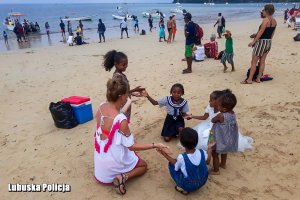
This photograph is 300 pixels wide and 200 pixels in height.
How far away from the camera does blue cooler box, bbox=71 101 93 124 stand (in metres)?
5.49

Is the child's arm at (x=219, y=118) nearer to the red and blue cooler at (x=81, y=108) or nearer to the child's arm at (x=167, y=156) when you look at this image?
the child's arm at (x=167, y=156)

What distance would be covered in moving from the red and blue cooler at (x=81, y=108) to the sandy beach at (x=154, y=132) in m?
0.16

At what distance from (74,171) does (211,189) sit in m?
1.93

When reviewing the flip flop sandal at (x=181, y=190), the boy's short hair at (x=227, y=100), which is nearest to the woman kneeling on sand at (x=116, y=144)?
the flip flop sandal at (x=181, y=190)

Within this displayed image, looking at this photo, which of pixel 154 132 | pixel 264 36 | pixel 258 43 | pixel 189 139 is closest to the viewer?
pixel 189 139

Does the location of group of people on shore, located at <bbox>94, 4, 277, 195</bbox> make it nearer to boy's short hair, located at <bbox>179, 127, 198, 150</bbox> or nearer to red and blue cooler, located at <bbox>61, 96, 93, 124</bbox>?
boy's short hair, located at <bbox>179, 127, 198, 150</bbox>

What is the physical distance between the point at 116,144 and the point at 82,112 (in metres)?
2.52

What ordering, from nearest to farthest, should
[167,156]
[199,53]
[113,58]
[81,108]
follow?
1. [167,156]
2. [113,58]
3. [81,108]
4. [199,53]

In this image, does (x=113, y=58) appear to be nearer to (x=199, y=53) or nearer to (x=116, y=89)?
(x=116, y=89)

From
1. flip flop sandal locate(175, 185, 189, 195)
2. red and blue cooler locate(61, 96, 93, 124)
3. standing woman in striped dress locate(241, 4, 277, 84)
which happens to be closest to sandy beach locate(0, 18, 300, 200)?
flip flop sandal locate(175, 185, 189, 195)

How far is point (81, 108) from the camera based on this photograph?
5.53m

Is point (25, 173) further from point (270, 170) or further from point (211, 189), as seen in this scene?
point (270, 170)

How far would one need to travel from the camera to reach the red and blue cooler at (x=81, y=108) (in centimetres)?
548

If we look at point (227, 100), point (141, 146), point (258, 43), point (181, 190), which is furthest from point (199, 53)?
point (141, 146)
